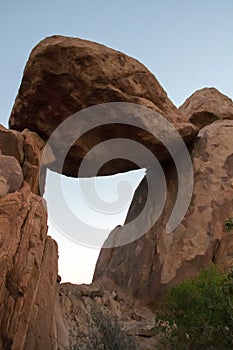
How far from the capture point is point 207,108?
814 inches

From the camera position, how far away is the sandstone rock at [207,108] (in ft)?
67.6

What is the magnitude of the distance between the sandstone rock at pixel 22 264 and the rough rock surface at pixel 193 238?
569 cm

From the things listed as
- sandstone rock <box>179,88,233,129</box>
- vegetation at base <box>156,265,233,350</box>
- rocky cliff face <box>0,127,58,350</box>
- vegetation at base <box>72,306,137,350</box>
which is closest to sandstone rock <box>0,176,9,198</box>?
rocky cliff face <box>0,127,58,350</box>

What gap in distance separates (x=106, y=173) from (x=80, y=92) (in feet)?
15.0

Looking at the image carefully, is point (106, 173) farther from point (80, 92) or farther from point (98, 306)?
point (98, 306)

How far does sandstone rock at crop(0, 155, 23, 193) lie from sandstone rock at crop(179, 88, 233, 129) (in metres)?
10.2

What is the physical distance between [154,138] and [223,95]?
635 cm

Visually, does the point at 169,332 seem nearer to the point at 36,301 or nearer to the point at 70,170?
the point at 36,301

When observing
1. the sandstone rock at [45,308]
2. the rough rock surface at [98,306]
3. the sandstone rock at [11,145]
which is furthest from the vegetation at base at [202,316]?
the sandstone rock at [11,145]

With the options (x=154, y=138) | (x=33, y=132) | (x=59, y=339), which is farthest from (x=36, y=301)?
(x=154, y=138)

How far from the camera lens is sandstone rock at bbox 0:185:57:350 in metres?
9.88

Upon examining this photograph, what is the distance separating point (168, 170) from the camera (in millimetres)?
19250

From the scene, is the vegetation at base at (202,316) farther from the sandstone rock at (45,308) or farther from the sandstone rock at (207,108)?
the sandstone rock at (207,108)

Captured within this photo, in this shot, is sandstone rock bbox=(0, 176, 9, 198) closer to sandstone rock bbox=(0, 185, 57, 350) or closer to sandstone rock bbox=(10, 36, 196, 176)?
sandstone rock bbox=(0, 185, 57, 350)
